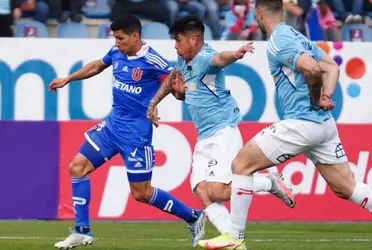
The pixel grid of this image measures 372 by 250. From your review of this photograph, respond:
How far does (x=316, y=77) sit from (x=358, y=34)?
916 cm

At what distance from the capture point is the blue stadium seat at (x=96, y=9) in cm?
1775

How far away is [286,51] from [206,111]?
1.66 meters

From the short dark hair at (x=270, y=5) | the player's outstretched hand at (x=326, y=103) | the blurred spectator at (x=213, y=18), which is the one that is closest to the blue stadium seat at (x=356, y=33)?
the blurred spectator at (x=213, y=18)

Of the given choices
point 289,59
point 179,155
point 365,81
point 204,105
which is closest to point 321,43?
point 365,81

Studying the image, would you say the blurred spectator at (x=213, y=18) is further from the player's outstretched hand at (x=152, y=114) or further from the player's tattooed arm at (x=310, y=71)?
the player's tattooed arm at (x=310, y=71)

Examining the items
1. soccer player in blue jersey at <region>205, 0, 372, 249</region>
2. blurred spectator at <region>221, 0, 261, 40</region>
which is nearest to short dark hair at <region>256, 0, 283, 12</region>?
soccer player in blue jersey at <region>205, 0, 372, 249</region>

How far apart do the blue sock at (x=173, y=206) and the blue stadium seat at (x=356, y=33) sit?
708cm

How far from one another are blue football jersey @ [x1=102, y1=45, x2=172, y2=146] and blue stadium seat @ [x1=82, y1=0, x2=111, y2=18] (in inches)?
242

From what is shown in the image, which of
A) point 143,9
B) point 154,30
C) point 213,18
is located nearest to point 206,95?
point 154,30

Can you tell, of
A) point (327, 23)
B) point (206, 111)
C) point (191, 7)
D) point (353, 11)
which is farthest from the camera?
point (353, 11)

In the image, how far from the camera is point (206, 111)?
1080cm

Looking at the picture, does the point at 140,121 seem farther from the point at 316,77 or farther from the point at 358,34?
the point at 358,34

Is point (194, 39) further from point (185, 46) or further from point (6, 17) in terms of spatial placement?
point (6, 17)

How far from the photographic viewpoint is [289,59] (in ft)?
30.6
